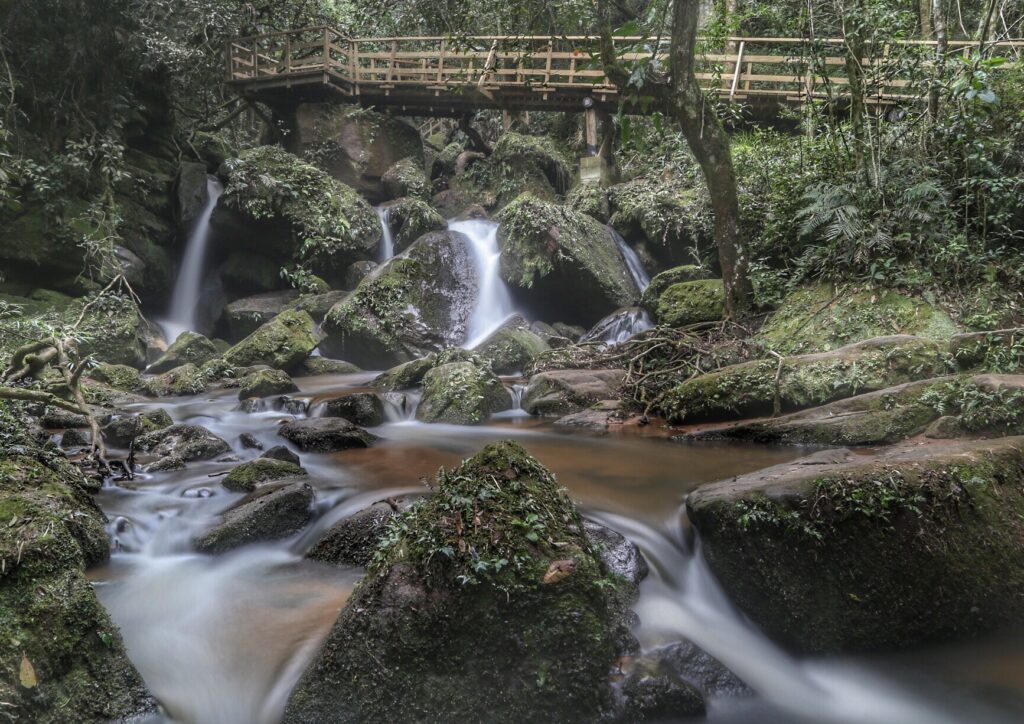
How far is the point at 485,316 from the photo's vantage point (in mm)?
13484

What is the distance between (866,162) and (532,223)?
624 centimetres

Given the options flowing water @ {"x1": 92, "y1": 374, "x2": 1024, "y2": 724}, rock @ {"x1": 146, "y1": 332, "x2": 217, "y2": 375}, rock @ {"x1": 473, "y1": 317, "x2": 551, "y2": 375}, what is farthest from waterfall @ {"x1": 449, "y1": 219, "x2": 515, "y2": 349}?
flowing water @ {"x1": 92, "y1": 374, "x2": 1024, "y2": 724}

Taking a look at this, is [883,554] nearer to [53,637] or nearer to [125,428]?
[53,637]

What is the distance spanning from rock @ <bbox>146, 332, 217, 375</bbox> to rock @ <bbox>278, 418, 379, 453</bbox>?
20.6ft

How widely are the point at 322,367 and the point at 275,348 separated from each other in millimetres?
891

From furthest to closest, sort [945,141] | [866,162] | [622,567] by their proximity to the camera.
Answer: [866,162], [945,141], [622,567]

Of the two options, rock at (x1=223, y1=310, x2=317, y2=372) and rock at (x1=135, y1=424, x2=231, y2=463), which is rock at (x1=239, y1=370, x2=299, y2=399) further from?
rock at (x1=135, y1=424, x2=231, y2=463)

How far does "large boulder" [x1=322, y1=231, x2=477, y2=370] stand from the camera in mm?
12375

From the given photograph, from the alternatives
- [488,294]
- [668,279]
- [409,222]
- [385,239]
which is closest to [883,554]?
[668,279]

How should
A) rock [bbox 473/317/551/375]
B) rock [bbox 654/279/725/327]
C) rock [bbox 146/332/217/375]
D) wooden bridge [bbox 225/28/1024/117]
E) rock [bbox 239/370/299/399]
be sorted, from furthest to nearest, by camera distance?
wooden bridge [bbox 225/28/1024/117]
rock [bbox 146/332/217/375]
rock [bbox 473/317/551/375]
rock [bbox 654/279/725/327]
rock [bbox 239/370/299/399]

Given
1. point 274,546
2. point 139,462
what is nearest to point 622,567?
point 274,546

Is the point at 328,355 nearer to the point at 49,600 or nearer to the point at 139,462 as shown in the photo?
Result: the point at 139,462

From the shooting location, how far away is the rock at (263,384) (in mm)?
9414

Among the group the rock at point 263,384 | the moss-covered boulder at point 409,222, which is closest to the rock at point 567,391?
the rock at point 263,384
